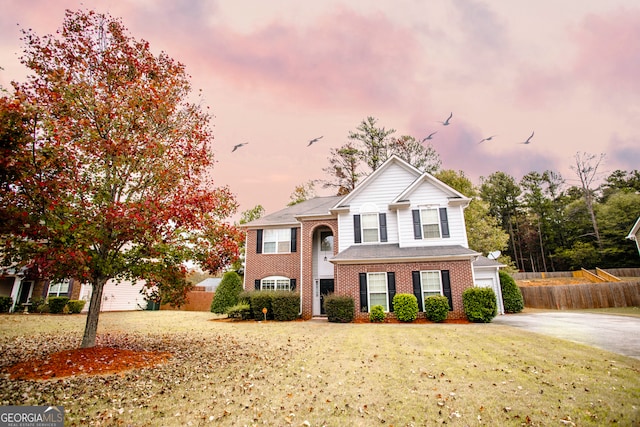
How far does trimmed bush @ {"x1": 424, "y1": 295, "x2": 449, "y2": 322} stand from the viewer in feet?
48.5

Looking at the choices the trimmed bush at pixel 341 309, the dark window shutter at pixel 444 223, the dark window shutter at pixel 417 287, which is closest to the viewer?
the trimmed bush at pixel 341 309

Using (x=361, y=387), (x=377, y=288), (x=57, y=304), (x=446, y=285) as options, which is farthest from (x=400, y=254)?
(x=57, y=304)

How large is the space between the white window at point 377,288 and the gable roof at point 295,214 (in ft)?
17.0

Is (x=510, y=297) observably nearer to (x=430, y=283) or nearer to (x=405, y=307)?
(x=430, y=283)

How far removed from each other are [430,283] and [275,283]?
9.74 metres

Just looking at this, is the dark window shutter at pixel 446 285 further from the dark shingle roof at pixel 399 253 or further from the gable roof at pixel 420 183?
the gable roof at pixel 420 183

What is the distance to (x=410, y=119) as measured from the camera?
75.5 feet

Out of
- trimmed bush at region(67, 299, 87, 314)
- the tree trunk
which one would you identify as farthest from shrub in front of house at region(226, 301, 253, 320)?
trimmed bush at region(67, 299, 87, 314)

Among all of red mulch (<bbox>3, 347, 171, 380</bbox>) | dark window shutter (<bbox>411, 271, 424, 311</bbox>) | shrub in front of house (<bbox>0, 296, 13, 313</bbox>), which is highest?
dark window shutter (<bbox>411, 271, 424, 311</bbox>)

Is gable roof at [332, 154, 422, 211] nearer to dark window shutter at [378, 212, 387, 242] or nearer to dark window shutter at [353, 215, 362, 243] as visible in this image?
dark window shutter at [353, 215, 362, 243]

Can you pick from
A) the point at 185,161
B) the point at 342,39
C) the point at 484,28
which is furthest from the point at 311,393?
the point at 484,28

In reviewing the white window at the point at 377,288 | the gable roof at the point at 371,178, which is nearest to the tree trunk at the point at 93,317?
the white window at the point at 377,288

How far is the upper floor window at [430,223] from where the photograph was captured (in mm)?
17438

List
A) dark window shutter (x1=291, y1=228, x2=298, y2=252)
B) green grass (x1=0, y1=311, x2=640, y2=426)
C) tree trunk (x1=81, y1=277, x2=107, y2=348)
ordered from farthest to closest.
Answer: dark window shutter (x1=291, y1=228, x2=298, y2=252) < tree trunk (x1=81, y1=277, x2=107, y2=348) < green grass (x1=0, y1=311, x2=640, y2=426)
